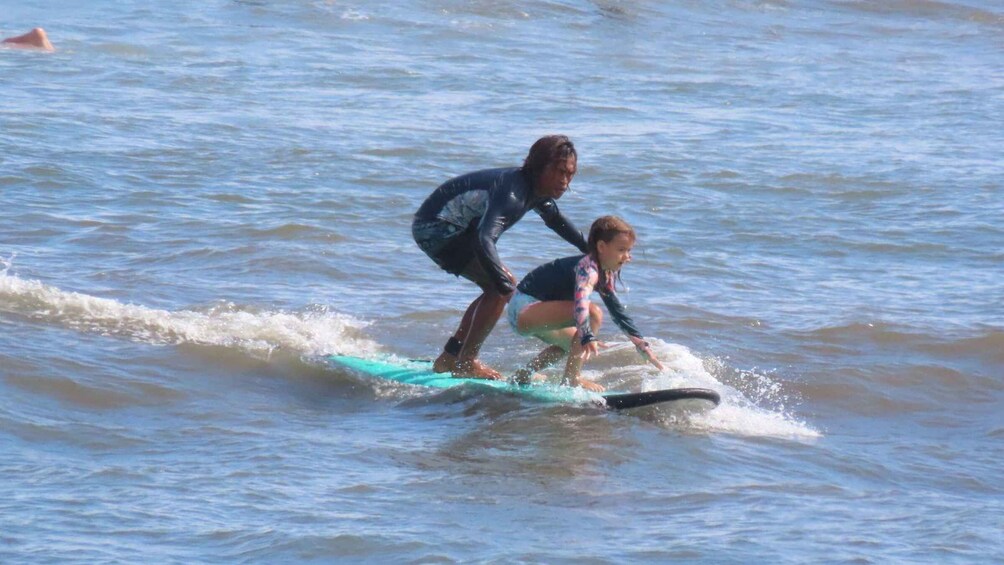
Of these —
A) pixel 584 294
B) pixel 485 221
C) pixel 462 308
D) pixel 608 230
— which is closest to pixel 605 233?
pixel 608 230

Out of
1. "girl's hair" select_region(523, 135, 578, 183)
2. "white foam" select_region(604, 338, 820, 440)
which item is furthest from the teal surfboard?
"girl's hair" select_region(523, 135, 578, 183)

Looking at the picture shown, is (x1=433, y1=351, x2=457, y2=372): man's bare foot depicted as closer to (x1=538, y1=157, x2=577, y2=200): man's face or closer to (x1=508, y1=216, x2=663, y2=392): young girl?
(x1=508, y1=216, x2=663, y2=392): young girl

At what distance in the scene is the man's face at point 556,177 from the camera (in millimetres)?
6855

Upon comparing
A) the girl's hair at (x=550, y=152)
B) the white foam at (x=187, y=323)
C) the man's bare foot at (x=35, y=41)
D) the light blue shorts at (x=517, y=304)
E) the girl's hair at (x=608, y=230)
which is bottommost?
the white foam at (x=187, y=323)

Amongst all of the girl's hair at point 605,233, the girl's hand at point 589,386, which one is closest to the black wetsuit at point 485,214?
the girl's hair at point 605,233

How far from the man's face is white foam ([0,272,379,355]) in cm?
206

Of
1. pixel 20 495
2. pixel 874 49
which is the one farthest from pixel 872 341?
pixel 874 49

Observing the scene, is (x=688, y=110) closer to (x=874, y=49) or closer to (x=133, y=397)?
(x=874, y=49)

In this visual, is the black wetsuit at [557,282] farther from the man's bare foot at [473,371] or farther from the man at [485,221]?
the man's bare foot at [473,371]

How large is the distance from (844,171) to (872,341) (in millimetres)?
5613

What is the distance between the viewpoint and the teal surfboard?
691 centimetres

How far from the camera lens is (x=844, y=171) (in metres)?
14.3

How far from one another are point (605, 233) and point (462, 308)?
9.72ft

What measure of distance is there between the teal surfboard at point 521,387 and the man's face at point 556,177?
40.4 inches
